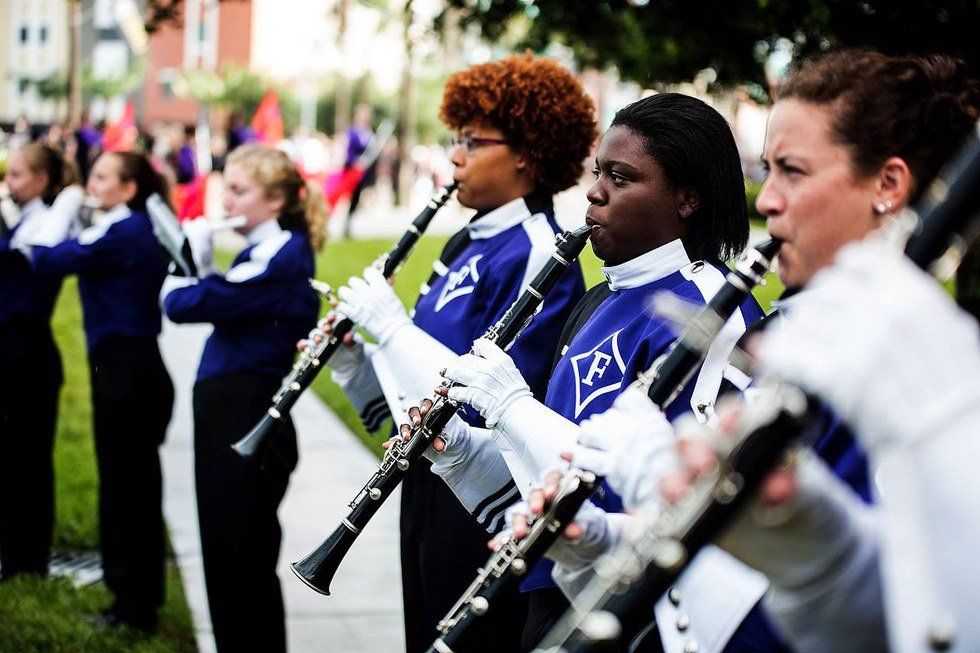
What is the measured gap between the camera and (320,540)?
5.84m

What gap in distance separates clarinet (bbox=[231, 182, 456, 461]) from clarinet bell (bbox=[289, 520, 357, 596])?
70 cm

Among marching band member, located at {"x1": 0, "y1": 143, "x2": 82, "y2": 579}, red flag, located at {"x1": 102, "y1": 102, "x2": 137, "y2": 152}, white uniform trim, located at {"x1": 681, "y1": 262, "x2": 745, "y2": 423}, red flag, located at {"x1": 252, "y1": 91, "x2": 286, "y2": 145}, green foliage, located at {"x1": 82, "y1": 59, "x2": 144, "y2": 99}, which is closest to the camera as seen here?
white uniform trim, located at {"x1": 681, "y1": 262, "x2": 745, "y2": 423}

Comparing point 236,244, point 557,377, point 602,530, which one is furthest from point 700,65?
point 236,244

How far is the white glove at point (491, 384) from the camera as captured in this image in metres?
2.43

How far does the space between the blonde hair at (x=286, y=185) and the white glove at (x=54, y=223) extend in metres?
1.44

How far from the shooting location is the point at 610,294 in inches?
105

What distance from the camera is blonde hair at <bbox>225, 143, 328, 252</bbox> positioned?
434 cm

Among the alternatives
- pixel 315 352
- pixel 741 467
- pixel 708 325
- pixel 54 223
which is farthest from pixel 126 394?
pixel 741 467

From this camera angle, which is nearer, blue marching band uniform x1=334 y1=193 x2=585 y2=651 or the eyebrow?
the eyebrow

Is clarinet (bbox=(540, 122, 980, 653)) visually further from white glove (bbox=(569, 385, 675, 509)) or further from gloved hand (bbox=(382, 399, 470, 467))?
gloved hand (bbox=(382, 399, 470, 467))

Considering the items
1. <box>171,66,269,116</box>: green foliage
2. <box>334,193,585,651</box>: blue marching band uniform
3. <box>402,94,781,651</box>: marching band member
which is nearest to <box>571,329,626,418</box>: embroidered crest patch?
<box>402,94,781,651</box>: marching band member

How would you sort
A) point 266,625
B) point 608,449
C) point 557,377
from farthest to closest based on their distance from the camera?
point 266,625, point 557,377, point 608,449

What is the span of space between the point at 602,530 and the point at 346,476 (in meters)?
5.06

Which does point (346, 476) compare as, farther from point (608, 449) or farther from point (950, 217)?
point (950, 217)
